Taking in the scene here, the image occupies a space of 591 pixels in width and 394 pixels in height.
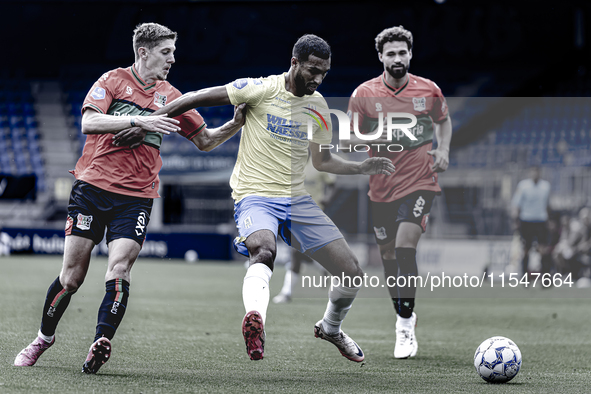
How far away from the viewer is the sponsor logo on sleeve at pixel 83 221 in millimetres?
4273

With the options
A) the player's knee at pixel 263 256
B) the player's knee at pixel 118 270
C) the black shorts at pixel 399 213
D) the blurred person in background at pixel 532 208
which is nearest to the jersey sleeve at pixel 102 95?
the player's knee at pixel 118 270

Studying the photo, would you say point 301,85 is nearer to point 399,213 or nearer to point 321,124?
point 321,124

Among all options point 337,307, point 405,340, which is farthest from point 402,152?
point 337,307

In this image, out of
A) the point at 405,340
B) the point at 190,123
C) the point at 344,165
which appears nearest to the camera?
the point at 190,123

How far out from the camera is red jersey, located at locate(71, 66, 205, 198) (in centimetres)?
438

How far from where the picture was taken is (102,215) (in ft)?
14.3

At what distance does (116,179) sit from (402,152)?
251 centimetres

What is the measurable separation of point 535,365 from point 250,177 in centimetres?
238

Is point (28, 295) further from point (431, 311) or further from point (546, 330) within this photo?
point (546, 330)

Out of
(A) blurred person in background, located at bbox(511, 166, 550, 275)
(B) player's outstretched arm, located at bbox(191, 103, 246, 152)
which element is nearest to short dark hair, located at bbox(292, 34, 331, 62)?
(B) player's outstretched arm, located at bbox(191, 103, 246, 152)

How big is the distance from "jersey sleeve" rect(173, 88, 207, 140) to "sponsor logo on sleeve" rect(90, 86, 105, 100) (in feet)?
1.73

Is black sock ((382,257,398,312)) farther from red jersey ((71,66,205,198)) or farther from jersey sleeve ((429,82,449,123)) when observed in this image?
red jersey ((71,66,205,198))

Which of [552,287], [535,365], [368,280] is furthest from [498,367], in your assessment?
[552,287]

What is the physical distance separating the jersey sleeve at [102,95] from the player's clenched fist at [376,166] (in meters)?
1.75
